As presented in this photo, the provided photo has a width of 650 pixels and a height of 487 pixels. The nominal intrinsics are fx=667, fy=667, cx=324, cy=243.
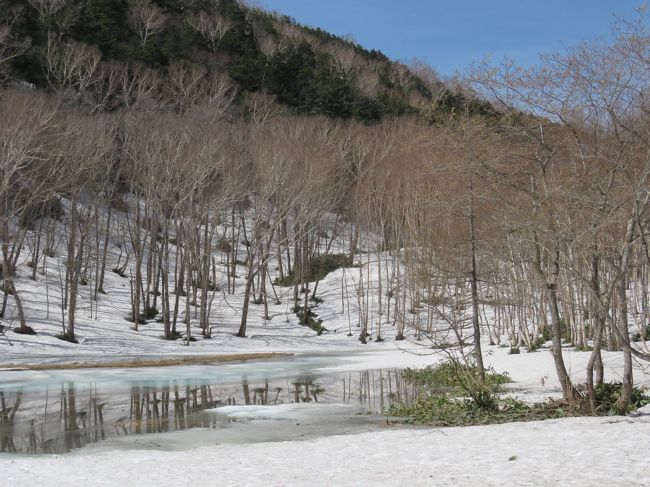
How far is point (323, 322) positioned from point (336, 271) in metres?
7.91

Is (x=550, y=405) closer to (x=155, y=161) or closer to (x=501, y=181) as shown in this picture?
(x=501, y=181)

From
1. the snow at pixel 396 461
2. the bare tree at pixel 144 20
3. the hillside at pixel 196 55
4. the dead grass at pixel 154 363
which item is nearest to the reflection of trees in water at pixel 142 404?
the snow at pixel 396 461

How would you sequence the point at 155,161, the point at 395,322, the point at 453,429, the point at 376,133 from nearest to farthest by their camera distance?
1. the point at 453,429
2. the point at 155,161
3. the point at 395,322
4. the point at 376,133

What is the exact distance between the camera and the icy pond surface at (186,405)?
38.0 feet

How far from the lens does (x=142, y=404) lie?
51.5 feet

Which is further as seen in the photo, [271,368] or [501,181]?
[271,368]

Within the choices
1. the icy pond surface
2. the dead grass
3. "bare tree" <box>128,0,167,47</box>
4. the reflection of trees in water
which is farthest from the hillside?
the reflection of trees in water

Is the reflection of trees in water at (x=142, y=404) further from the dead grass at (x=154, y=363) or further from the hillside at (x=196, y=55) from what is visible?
the hillside at (x=196, y=55)

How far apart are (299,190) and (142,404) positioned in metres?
23.7

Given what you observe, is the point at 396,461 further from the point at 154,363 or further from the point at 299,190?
the point at 299,190

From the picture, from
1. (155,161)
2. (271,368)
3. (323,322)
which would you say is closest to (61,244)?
(155,161)

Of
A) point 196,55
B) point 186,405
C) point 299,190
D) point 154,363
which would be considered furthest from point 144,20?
point 186,405

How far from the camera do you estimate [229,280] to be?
45.0 m

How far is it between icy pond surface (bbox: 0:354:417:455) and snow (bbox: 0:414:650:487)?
129cm
